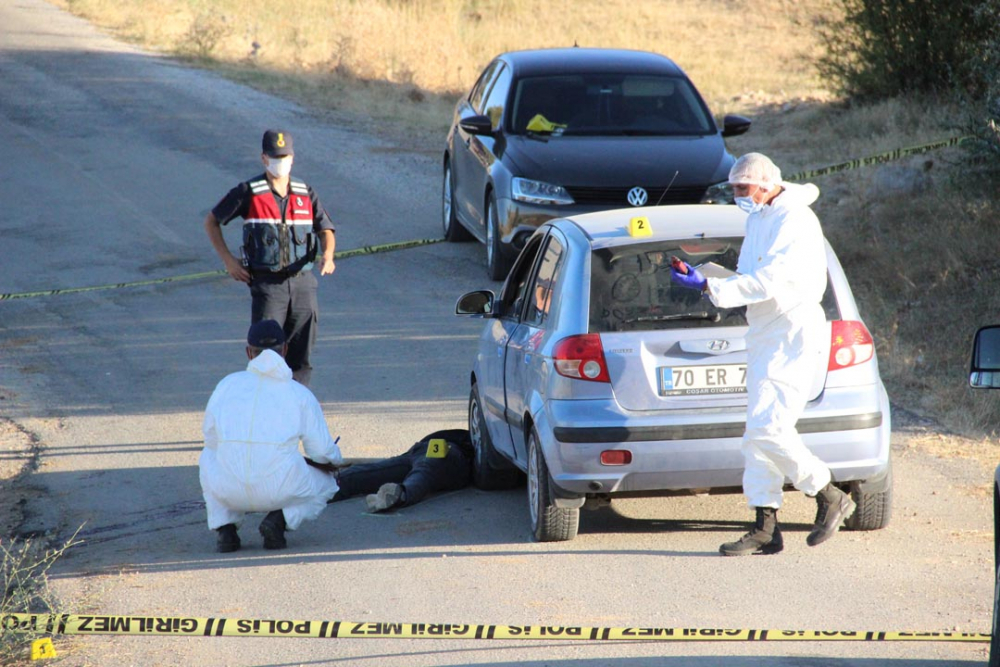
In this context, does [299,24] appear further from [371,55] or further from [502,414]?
[502,414]

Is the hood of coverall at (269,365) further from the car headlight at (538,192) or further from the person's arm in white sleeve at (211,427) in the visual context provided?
the car headlight at (538,192)

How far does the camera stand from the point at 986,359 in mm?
3836

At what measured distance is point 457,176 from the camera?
14078 mm

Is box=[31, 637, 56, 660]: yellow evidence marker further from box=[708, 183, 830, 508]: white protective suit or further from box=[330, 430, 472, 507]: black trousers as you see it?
box=[708, 183, 830, 508]: white protective suit

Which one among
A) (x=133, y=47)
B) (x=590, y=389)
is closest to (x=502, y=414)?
(x=590, y=389)

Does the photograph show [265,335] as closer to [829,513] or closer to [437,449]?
[437,449]

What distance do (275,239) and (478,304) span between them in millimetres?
1424

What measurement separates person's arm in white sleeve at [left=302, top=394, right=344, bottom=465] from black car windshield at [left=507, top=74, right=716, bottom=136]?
6351 mm

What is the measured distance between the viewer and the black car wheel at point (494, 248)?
12281mm

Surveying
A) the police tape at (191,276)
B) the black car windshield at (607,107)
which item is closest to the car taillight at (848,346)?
the black car windshield at (607,107)

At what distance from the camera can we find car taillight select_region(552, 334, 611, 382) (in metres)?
6.21

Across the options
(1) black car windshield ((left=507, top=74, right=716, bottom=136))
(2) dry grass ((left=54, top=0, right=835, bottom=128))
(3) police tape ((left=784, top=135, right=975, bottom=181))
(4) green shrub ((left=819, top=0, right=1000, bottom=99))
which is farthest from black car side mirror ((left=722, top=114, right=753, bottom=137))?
(2) dry grass ((left=54, top=0, right=835, bottom=128))

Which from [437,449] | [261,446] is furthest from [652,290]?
[261,446]

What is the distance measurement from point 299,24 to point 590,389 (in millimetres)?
26464
